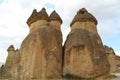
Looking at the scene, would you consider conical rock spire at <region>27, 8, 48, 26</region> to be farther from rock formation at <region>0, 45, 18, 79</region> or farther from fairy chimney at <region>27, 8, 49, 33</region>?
rock formation at <region>0, 45, 18, 79</region>

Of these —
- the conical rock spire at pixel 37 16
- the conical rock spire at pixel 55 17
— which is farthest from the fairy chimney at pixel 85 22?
the conical rock spire at pixel 37 16

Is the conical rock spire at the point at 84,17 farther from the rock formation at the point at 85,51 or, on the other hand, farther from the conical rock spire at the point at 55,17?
the conical rock spire at the point at 55,17

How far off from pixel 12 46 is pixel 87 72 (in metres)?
23.9

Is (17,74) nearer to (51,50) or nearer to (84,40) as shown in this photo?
→ (51,50)

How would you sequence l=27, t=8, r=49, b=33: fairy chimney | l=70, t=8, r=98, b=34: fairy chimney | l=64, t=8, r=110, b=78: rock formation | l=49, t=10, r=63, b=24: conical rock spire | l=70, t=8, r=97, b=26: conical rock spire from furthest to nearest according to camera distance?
l=49, t=10, r=63, b=24: conical rock spire, l=27, t=8, r=49, b=33: fairy chimney, l=70, t=8, r=97, b=26: conical rock spire, l=70, t=8, r=98, b=34: fairy chimney, l=64, t=8, r=110, b=78: rock formation

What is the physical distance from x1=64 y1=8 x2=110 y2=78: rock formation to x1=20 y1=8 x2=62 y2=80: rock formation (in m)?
0.68

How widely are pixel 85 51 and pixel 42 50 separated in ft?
9.51

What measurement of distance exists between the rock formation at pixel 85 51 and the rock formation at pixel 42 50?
676mm

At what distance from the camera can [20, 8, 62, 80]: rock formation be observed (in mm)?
18609

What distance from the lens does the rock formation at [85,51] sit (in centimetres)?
1792

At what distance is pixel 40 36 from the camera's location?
1962 centimetres

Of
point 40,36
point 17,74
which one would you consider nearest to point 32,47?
point 40,36

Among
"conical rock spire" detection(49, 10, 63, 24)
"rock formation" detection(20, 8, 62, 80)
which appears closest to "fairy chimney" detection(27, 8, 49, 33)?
"rock formation" detection(20, 8, 62, 80)

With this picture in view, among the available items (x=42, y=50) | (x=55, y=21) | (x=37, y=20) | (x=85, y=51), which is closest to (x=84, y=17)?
(x=55, y=21)
